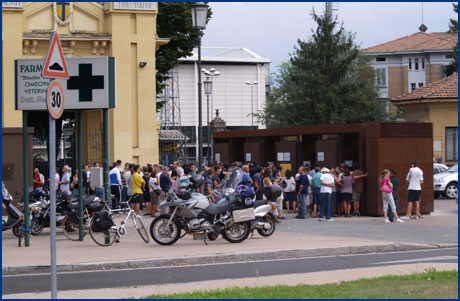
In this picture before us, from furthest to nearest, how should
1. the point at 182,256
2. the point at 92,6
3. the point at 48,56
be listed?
the point at 92,6
the point at 182,256
the point at 48,56

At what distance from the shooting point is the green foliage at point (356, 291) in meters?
8.96

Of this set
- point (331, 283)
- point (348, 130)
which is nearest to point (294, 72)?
point (348, 130)

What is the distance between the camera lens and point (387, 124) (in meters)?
22.9

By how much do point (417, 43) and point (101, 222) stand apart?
75.2m

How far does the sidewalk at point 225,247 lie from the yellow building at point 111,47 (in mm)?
12837

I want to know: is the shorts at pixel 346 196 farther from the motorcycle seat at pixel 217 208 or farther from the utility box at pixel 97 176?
the utility box at pixel 97 176

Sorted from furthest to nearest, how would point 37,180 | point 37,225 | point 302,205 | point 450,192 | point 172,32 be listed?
point 172,32, point 450,192, point 37,180, point 302,205, point 37,225

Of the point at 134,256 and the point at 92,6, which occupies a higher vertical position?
the point at 92,6

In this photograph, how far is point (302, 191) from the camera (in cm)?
2305

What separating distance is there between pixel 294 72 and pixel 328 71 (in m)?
3.47

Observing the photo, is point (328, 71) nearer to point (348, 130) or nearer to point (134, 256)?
point (348, 130)

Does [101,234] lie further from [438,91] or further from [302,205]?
[438,91]

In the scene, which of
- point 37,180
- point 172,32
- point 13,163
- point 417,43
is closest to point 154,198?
point 37,180

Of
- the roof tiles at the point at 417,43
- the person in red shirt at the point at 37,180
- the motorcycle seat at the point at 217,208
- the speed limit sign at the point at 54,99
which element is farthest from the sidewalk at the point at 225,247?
the roof tiles at the point at 417,43
